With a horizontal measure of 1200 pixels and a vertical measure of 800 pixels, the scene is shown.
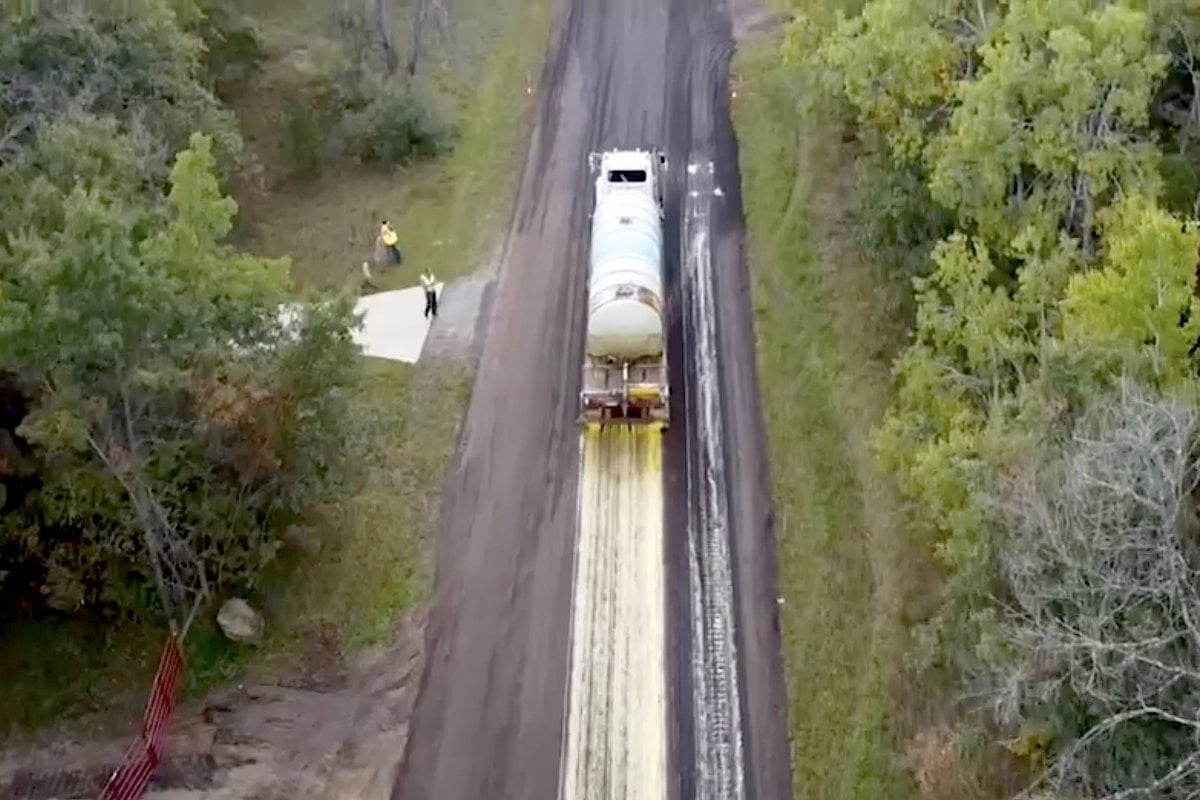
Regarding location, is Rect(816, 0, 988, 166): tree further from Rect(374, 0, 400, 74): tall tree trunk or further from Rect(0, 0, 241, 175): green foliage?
Rect(374, 0, 400, 74): tall tree trunk

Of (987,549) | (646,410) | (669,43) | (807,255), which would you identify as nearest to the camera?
(987,549)

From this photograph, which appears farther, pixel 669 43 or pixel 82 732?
pixel 669 43

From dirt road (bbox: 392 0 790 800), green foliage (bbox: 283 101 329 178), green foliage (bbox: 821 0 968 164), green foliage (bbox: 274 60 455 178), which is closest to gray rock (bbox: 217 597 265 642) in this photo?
dirt road (bbox: 392 0 790 800)

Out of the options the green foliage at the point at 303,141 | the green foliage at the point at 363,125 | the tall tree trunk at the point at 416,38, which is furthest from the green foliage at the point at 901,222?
the tall tree trunk at the point at 416,38

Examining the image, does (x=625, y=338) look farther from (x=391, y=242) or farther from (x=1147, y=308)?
(x=1147, y=308)

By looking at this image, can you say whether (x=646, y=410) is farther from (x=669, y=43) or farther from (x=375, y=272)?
(x=669, y=43)

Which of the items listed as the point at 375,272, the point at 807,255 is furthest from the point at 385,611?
the point at 807,255
